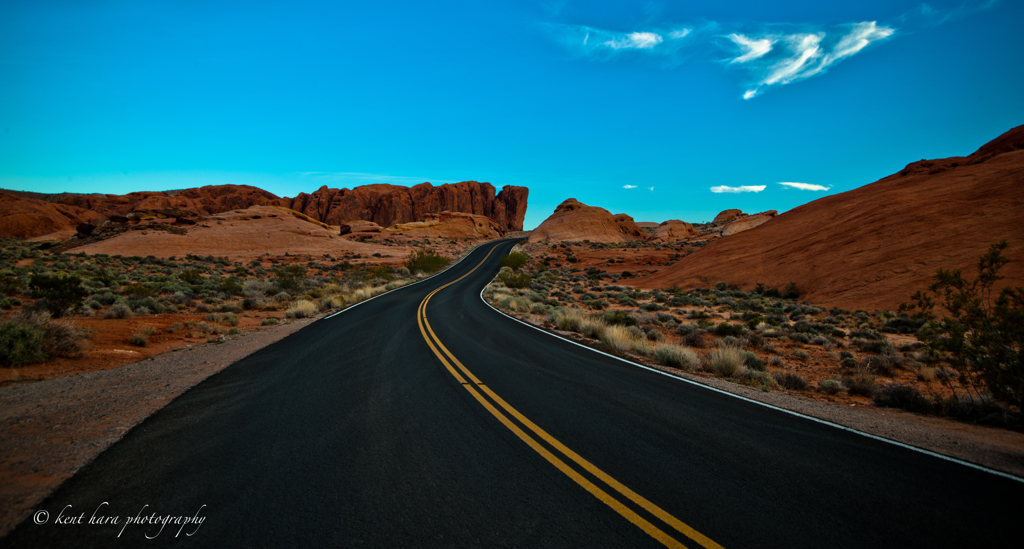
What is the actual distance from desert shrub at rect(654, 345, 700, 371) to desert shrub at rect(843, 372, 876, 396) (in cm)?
249

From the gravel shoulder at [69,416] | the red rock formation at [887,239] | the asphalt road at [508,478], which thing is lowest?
the gravel shoulder at [69,416]

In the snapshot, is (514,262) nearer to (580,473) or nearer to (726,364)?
(726,364)

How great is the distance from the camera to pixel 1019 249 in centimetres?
1734

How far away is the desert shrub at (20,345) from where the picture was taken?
22.0 ft

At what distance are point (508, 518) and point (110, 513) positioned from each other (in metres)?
2.95

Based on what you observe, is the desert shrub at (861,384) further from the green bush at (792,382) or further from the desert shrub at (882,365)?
the desert shrub at (882,365)

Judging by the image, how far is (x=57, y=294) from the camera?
11203 mm

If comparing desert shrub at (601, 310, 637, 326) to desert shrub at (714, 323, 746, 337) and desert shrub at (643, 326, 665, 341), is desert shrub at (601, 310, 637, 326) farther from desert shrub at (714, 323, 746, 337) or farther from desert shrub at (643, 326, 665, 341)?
desert shrub at (714, 323, 746, 337)

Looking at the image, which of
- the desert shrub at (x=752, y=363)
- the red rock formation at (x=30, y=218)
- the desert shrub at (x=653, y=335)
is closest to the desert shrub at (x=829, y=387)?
the desert shrub at (x=752, y=363)

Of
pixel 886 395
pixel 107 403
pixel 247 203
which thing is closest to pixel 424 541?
pixel 107 403

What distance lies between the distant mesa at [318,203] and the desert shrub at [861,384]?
80743 mm

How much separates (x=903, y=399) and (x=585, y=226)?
74.3 m

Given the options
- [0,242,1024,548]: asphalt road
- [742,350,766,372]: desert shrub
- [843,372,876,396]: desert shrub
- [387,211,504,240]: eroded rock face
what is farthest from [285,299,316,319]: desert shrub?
[387,211,504,240]: eroded rock face

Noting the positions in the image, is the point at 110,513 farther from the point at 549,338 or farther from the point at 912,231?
the point at 912,231
